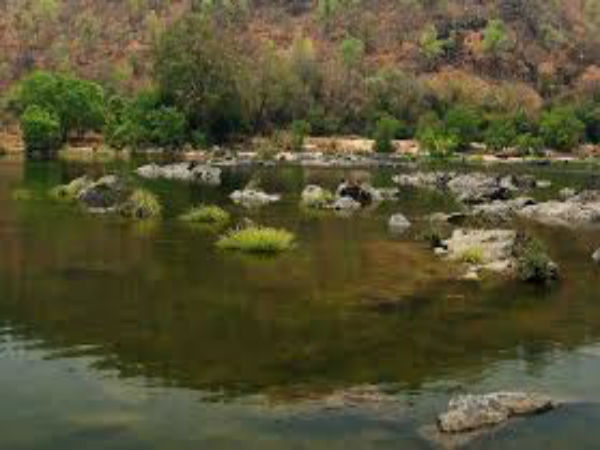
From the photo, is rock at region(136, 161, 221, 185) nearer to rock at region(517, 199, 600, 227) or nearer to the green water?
rock at region(517, 199, 600, 227)

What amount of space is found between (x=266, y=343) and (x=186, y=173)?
76141 mm

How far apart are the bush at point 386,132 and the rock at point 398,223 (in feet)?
364

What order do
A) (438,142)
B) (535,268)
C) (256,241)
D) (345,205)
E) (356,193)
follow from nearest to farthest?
(535,268), (256,241), (345,205), (356,193), (438,142)

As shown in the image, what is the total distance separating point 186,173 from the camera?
10756 centimetres

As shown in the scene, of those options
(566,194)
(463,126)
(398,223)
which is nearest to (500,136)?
(463,126)

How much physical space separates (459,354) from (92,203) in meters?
45.1

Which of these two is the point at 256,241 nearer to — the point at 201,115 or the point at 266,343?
the point at 266,343

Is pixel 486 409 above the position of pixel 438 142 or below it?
below

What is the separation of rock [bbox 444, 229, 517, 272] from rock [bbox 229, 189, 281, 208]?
27.2 meters

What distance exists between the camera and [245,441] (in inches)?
909

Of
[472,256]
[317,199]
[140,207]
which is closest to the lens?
[472,256]

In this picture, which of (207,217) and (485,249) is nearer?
(485,249)

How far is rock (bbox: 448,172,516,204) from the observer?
285 ft

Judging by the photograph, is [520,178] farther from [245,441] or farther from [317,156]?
[245,441]
